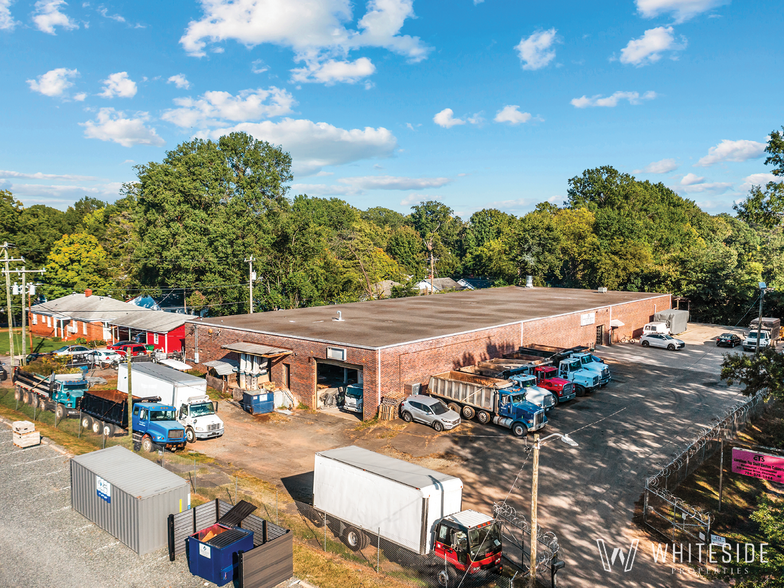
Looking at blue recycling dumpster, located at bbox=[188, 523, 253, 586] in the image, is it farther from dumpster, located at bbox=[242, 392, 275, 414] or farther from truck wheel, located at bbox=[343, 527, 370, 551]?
dumpster, located at bbox=[242, 392, 275, 414]

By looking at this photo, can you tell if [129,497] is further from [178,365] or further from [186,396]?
[178,365]

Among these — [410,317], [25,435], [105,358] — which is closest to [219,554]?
[25,435]

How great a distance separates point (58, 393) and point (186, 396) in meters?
9.91

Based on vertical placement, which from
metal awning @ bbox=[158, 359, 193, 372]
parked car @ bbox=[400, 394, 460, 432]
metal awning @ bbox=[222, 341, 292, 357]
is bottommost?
parked car @ bbox=[400, 394, 460, 432]

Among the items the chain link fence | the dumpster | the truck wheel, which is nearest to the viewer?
the truck wheel

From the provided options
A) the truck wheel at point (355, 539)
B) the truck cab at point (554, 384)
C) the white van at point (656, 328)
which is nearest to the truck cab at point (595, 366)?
the truck cab at point (554, 384)

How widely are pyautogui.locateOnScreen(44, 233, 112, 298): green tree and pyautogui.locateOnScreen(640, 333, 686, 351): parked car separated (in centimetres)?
6565

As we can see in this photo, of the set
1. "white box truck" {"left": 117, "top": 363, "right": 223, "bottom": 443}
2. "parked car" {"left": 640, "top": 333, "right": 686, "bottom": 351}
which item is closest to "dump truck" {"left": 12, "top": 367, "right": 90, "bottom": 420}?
"white box truck" {"left": 117, "top": 363, "right": 223, "bottom": 443}

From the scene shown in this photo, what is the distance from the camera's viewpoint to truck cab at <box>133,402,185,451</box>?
2467cm

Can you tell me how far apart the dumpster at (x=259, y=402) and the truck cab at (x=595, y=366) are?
2093cm

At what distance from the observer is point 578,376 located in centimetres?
3441

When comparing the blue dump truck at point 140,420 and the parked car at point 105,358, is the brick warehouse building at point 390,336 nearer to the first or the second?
the parked car at point 105,358

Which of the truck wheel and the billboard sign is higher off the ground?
the billboard sign

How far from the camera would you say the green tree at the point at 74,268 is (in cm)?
7100
